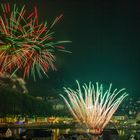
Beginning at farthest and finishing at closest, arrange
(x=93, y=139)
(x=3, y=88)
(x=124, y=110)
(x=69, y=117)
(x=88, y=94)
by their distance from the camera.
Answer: (x=124, y=110) < (x=69, y=117) < (x=3, y=88) < (x=93, y=139) < (x=88, y=94)

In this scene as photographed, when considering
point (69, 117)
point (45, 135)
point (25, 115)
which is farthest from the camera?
point (69, 117)

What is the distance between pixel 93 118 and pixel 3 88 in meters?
86.7

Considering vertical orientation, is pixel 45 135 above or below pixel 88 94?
below

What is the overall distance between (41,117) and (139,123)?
121 ft

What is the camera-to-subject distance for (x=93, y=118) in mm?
33031

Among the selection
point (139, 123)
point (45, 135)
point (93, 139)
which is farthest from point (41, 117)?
point (93, 139)

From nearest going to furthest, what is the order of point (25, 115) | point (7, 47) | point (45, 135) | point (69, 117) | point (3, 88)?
point (7, 47), point (45, 135), point (3, 88), point (25, 115), point (69, 117)

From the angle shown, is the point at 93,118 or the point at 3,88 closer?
the point at 93,118

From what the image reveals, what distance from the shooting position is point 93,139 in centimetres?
3472

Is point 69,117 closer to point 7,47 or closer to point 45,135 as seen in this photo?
point 45,135

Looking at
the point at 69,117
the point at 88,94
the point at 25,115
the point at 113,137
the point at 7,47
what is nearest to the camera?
the point at 7,47

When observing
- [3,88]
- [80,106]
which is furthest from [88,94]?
[3,88]

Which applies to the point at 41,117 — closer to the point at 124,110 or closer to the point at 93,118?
the point at 124,110

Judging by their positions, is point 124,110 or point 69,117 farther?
point 124,110
